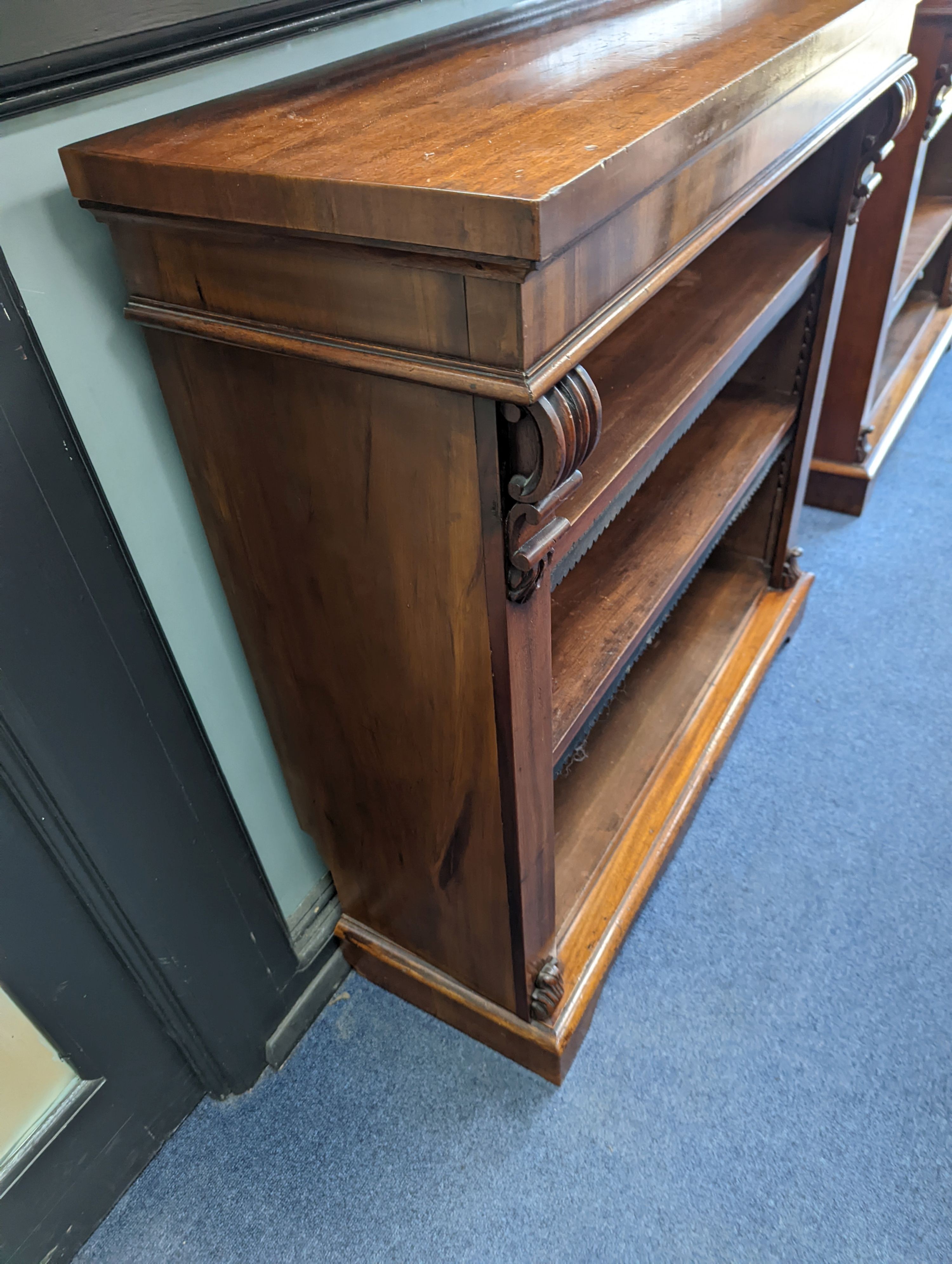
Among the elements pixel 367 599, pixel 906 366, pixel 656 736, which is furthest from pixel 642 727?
pixel 906 366

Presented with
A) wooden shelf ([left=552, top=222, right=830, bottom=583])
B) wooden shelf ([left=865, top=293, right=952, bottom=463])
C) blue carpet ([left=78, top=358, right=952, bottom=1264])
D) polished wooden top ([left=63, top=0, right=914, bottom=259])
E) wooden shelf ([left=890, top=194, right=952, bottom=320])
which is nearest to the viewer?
polished wooden top ([left=63, top=0, right=914, bottom=259])

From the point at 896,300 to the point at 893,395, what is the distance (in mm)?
312

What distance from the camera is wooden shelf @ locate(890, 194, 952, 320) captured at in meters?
1.83

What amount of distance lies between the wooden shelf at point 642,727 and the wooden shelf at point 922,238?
76 centimetres

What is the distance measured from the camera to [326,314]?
20.9 inches

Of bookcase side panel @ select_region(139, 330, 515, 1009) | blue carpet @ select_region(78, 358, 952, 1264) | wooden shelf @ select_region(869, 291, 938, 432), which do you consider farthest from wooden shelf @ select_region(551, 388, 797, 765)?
wooden shelf @ select_region(869, 291, 938, 432)

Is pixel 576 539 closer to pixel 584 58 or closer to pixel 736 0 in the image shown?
pixel 584 58

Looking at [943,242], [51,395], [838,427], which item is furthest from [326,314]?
[943,242]

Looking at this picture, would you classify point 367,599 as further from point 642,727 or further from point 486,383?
point 642,727

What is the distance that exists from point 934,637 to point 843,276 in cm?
74

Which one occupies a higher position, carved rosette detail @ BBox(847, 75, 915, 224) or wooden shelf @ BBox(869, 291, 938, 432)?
carved rosette detail @ BBox(847, 75, 915, 224)

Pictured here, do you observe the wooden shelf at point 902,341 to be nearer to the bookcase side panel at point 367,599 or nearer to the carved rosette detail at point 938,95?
the carved rosette detail at point 938,95

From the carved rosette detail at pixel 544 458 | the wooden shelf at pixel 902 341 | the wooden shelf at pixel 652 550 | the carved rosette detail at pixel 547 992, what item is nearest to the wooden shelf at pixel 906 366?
the wooden shelf at pixel 902 341

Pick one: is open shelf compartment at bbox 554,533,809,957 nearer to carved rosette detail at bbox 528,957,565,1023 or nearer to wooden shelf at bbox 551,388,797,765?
carved rosette detail at bbox 528,957,565,1023
